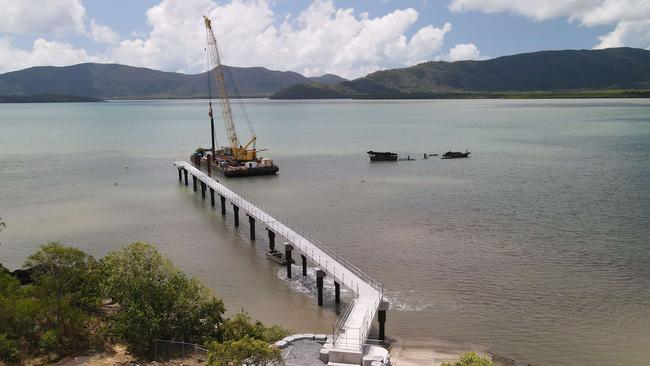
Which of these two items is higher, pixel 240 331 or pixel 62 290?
pixel 62 290

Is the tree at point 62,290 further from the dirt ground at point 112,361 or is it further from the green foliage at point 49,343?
the dirt ground at point 112,361

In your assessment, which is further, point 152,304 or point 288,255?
point 288,255

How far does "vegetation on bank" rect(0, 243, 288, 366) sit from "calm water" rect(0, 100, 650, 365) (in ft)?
23.4

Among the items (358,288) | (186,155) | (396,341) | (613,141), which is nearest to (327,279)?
(358,288)

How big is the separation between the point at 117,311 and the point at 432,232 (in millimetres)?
30339

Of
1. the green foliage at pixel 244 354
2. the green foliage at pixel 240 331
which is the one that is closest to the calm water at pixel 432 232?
the green foliage at pixel 240 331

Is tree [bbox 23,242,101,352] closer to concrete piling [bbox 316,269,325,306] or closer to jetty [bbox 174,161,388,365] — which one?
jetty [bbox 174,161,388,365]

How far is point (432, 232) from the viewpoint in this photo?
48562mm

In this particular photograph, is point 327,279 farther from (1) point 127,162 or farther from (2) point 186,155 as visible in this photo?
(2) point 186,155

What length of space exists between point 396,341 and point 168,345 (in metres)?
12.3

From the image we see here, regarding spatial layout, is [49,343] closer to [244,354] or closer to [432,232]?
[244,354]

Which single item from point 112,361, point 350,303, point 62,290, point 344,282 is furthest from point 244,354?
point 344,282

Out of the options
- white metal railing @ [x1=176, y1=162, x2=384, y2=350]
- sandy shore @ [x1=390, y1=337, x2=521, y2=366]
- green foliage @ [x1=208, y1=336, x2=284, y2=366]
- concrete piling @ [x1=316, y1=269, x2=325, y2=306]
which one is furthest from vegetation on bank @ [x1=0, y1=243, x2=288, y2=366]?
concrete piling @ [x1=316, y1=269, x2=325, y2=306]

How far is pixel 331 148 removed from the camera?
119 m
